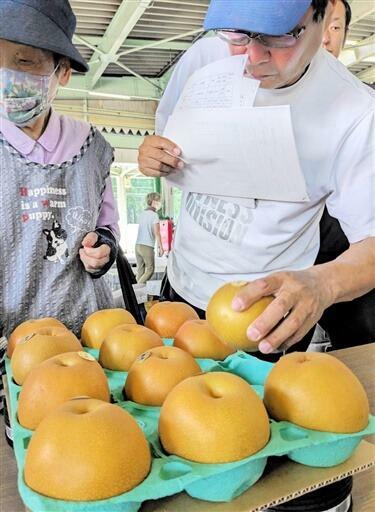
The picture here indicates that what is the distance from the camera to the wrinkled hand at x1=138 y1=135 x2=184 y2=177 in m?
1.23

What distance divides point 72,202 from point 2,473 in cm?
71

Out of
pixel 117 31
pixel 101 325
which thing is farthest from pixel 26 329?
pixel 117 31

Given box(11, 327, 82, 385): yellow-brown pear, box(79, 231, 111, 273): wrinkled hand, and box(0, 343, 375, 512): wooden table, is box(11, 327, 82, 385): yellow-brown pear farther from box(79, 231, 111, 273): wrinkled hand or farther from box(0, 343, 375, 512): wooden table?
box(79, 231, 111, 273): wrinkled hand

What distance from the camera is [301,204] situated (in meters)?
1.24

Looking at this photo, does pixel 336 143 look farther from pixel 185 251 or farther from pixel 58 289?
pixel 58 289

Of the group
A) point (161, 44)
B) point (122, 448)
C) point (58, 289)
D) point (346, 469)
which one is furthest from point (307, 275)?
point (161, 44)

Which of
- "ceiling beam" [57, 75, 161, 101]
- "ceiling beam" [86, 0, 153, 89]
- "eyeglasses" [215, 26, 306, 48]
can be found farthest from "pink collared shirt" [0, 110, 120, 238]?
"ceiling beam" [57, 75, 161, 101]

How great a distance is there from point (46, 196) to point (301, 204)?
620mm

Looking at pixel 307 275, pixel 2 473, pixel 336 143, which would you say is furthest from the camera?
pixel 336 143

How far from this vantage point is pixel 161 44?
20.5 feet

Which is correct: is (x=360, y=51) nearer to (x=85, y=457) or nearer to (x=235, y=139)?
(x=235, y=139)

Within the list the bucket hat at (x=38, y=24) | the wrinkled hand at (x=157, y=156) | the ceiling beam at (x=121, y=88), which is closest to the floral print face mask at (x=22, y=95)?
the bucket hat at (x=38, y=24)

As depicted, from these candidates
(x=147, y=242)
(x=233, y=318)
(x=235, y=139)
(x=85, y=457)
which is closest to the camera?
(x=85, y=457)

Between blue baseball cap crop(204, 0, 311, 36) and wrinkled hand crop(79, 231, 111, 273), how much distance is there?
58 cm
